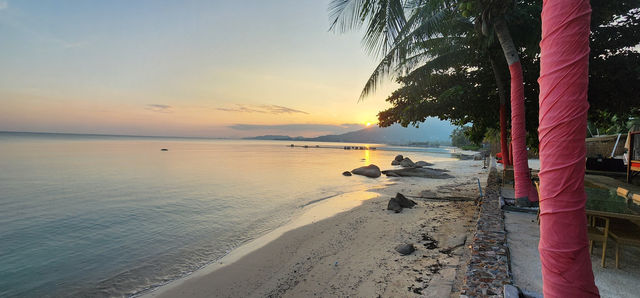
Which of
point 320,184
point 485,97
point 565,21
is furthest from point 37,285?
point 320,184

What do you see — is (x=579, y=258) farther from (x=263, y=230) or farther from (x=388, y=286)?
(x=263, y=230)

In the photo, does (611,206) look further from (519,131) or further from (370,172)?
(370,172)

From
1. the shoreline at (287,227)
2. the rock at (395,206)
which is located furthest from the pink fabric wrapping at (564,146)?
the rock at (395,206)

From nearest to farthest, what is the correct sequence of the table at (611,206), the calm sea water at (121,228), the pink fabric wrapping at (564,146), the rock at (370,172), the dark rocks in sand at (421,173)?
the pink fabric wrapping at (564,146) < the table at (611,206) < the calm sea water at (121,228) < the dark rocks in sand at (421,173) < the rock at (370,172)

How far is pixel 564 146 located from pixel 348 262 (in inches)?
198

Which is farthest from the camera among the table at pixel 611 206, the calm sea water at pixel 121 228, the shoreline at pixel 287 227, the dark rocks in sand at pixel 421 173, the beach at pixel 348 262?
the dark rocks in sand at pixel 421 173

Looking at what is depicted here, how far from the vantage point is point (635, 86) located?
8.19 meters

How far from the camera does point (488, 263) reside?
370cm

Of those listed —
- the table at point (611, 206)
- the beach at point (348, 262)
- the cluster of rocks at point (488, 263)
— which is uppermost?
the table at point (611, 206)

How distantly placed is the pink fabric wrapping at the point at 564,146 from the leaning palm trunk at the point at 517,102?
18.8 ft

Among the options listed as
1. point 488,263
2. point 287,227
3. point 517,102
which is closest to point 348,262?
point 488,263

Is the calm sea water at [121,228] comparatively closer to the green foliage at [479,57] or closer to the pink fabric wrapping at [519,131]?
the green foliage at [479,57]

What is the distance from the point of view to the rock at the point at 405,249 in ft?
20.1

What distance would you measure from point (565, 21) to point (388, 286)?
444 cm
